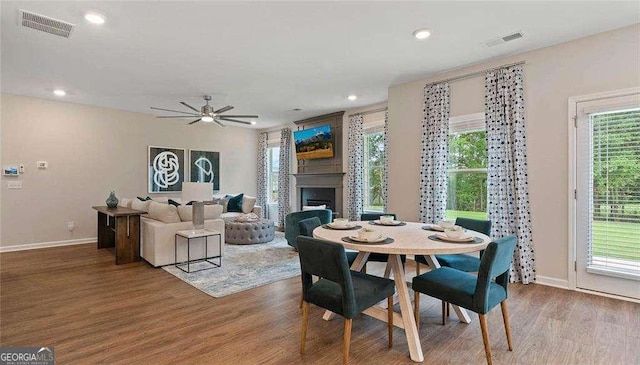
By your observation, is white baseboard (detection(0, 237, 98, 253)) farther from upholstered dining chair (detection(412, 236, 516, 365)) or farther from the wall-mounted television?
upholstered dining chair (detection(412, 236, 516, 365))

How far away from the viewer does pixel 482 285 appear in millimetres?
2000

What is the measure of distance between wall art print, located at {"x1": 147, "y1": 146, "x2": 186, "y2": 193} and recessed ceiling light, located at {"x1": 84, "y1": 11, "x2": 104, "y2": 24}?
4.39 meters

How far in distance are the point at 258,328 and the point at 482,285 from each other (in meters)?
1.78

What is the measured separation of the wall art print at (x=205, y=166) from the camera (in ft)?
24.8

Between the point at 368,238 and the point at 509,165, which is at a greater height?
the point at 509,165

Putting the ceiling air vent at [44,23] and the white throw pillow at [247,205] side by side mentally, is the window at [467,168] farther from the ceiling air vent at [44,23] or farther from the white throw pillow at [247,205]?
the ceiling air vent at [44,23]

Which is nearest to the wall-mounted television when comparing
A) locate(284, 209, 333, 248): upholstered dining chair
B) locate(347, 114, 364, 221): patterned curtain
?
locate(347, 114, 364, 221): patterned curtain

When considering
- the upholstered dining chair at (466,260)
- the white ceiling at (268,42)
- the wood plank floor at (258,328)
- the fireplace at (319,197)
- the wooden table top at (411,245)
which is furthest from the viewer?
the fireplace at (319,197)

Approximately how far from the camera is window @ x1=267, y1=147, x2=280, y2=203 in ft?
28.7

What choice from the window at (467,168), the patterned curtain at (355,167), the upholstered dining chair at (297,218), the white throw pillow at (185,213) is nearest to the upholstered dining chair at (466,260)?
the window at (467,168)

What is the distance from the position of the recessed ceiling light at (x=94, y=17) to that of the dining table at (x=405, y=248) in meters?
2.78

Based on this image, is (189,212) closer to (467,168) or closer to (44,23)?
(44,23)

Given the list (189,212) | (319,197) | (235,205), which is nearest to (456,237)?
(189,212)

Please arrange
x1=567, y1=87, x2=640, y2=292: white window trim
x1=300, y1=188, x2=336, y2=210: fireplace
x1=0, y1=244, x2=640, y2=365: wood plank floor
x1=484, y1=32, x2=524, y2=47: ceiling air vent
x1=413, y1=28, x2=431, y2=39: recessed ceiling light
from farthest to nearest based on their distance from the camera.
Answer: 1. x1=300, y1=188, x2=336, y2=210: fireplace
2. x1=567, y1=87, x2=640, y2=292: white window trim
3. x1=484, y1=32, x2=524, y2=47: ceiling air vent
4. x1=413, y1=28, x2=431, y2=39: recessed ceiling light
5. x1=0, y1=244, x2=640, y2=365: wood plank floor
